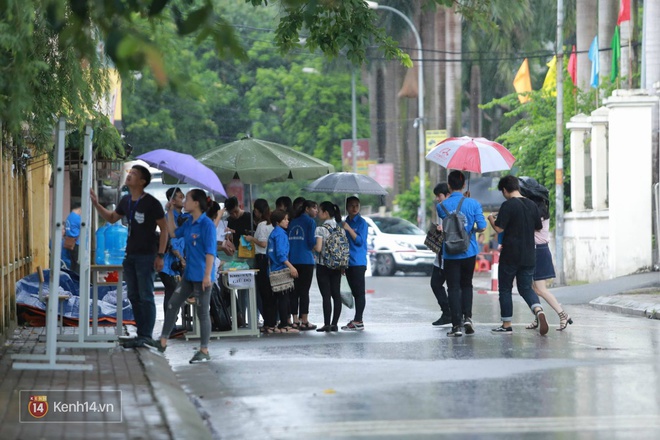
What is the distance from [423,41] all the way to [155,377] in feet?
128

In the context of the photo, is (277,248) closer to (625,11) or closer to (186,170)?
(186,170)

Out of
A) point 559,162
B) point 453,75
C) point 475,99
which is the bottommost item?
point 559,162

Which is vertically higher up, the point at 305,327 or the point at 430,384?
the point at 430,384

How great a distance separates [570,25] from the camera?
47.2 metres

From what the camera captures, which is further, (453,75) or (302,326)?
(453,75)

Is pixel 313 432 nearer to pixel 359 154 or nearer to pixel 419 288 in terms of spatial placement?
pixel 419 288

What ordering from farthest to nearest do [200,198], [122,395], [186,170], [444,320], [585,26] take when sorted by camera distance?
[585,26], [444,320], [186,170], [200,198], [122,395]

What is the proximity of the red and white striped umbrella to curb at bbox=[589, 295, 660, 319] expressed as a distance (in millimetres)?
4324

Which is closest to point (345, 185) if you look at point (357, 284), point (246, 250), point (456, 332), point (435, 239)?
point (357, 284)

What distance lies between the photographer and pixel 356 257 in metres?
15.7

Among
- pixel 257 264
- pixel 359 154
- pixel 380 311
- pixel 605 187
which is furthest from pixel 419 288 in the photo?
pixel 359 154
